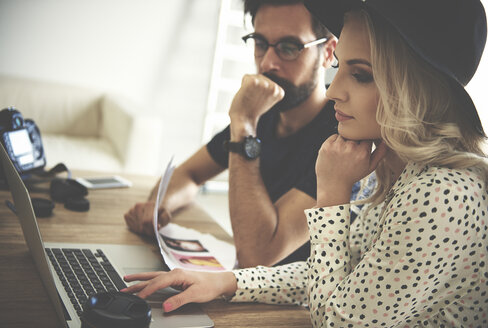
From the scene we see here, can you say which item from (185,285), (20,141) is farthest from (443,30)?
(20,141)

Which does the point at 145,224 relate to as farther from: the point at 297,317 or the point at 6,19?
the point at 6,19

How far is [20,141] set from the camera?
143 centimetres

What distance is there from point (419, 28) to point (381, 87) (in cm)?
12

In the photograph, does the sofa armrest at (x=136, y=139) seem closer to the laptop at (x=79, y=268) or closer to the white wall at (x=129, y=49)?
the white wall at (x=129, y=49)

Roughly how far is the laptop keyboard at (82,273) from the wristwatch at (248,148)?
52cm

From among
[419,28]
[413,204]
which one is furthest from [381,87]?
[413,204]

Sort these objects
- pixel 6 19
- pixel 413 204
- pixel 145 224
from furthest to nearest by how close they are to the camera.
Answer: pixel 6 19, pixel 145 224, pixel 413 204

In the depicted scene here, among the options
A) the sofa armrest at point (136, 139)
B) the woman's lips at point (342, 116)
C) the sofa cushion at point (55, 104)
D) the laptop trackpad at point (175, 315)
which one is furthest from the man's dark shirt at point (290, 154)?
the sofa cushion at point (55, 104)

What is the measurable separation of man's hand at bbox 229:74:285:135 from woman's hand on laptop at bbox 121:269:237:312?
24.8 inches

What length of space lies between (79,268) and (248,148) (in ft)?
2.03

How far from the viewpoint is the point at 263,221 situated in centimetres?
125

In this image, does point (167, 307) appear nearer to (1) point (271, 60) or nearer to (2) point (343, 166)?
(2) point (343, 166)

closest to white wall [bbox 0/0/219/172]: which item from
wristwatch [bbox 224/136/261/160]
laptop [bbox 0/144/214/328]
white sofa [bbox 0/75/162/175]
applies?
white sofa [bbox 0/75/162/175]

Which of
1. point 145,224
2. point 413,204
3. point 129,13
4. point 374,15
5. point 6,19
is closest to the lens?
point 413,204
